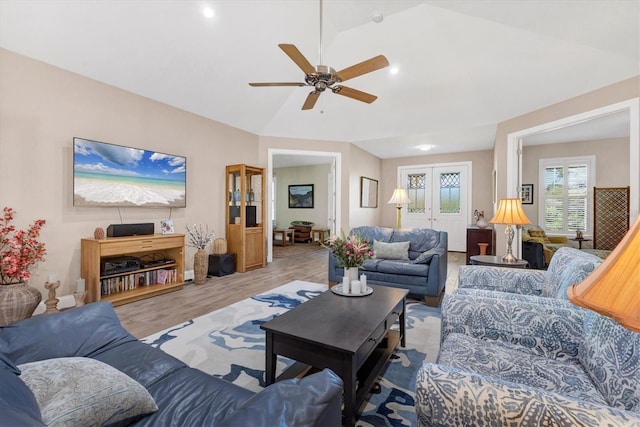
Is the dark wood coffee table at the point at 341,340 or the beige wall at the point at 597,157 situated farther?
the beige wall at the point at 597,157

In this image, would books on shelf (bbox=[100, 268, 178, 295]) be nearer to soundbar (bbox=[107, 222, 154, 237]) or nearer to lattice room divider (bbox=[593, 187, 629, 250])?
soundbar (bbox=[107, 222, 154, 237])

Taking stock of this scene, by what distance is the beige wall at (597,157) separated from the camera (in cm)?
598

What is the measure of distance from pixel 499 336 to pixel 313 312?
1132 mm

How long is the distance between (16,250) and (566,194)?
9.09 meters

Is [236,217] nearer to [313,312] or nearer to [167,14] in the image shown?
[167,14]

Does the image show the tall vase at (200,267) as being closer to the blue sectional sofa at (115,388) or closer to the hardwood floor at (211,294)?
the hardwood floor at (211,294)

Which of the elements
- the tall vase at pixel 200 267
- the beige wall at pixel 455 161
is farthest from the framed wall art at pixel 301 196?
the tall vase at pixel 200 267

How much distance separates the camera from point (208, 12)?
10.6 ft

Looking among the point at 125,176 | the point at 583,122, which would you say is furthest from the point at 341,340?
the point at 583,122

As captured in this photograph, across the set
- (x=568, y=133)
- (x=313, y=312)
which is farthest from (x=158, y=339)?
(x=568, y=133)

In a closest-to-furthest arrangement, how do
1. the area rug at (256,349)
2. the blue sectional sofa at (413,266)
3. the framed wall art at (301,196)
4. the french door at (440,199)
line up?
the area rug at (256,349), the blue sectional sofa at (413,266), the french door at (440,199), the framed wall art at (301,196)

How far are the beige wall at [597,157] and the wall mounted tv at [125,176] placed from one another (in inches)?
285

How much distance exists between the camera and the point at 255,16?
3420 mm

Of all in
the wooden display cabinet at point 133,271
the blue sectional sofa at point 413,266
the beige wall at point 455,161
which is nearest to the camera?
the wooden display cabinet at point 133,271
